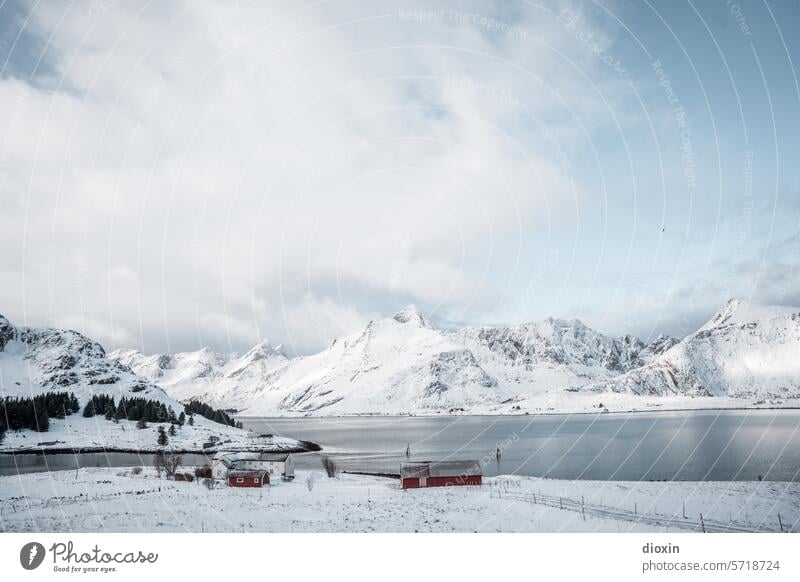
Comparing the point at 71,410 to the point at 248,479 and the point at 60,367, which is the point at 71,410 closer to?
the point at 60,367

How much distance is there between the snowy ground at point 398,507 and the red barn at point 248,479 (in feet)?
5.20

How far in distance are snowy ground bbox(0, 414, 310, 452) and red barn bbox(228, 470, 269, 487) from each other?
4721 cm

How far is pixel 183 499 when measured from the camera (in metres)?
31.8

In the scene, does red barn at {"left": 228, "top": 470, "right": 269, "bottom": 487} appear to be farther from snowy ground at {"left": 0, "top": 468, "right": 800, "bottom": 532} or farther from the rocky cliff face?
the rocky cliff face

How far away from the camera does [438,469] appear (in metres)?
39.8

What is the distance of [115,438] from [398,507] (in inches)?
3123

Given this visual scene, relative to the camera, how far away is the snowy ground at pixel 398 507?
23.2 meters

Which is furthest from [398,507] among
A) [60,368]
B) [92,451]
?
[60,368]

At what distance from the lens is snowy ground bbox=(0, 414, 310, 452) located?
272 feet

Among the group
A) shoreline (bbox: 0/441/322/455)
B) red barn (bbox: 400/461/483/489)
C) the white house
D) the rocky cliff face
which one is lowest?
shoreline (bbox: 0/441/322/455)

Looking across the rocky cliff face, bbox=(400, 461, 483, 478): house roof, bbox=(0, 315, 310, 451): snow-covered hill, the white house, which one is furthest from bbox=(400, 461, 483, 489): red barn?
the rocky cliff face

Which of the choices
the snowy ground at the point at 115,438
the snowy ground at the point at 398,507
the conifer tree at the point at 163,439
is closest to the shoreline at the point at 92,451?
the snowy ground at the point at 115,438
